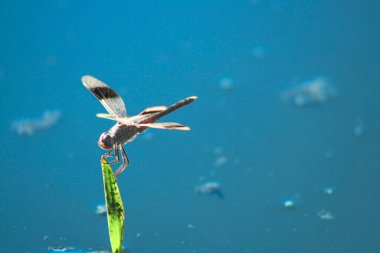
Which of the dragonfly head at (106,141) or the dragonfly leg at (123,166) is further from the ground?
the dragonfly head at (106,141)

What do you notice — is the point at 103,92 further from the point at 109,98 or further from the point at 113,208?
the point at 113,208

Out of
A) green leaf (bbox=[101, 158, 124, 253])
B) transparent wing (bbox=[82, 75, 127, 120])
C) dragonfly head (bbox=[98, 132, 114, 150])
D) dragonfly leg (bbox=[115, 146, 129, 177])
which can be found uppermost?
transparent wing (bbox=[82, 75, 127, 120])

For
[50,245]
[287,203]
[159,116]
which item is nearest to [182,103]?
[159,116]

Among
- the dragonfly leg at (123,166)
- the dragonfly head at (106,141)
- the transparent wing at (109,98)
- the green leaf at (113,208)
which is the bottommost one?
the green leaf at (113,208)

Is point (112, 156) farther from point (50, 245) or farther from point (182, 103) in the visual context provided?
point (50, 245)
